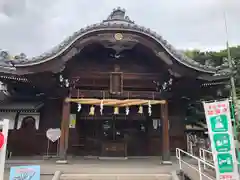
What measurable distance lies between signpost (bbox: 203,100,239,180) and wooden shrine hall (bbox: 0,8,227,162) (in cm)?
382

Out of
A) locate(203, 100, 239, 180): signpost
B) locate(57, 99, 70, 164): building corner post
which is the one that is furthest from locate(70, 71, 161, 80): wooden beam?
locate(203, 100, 239, 180): signpost

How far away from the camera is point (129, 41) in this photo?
26.2ft

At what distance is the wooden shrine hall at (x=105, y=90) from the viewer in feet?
26.2

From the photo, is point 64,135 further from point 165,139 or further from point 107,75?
point 165,139

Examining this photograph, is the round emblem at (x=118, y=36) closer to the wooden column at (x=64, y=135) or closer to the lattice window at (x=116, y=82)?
the lattice window at (x=116, y=82)

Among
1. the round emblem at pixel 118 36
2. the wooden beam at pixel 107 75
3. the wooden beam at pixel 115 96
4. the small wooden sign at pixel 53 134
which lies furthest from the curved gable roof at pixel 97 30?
the small wooden sign at pixel 53 134

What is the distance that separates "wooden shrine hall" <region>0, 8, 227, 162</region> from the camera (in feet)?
26.2

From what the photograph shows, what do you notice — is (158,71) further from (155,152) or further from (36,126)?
(36,126)

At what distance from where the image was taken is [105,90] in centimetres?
916

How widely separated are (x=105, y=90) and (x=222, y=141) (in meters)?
5.57

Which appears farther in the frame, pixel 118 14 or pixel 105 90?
pixel 118 14

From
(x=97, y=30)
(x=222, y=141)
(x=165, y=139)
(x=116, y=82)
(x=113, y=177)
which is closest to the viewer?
(x=222, y=141)

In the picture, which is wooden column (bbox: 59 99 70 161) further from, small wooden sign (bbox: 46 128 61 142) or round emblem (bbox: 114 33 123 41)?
round emblem (bbox: 114 33 123 41)

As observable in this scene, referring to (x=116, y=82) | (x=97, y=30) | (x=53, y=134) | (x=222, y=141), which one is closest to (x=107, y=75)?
(x=116, y=82)
